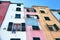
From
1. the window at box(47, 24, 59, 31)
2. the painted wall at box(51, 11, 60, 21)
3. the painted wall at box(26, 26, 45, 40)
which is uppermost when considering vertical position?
the painted wall at box(51, 11, 60, 21)

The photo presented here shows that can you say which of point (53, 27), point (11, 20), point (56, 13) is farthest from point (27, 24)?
point (56, 13)

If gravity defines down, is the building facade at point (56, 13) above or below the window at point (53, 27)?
above

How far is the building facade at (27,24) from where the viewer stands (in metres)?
18.5

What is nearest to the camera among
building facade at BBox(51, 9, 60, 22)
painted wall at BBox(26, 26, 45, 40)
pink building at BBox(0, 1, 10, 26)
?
painted wall at BBox(26, 26, 45, 40)

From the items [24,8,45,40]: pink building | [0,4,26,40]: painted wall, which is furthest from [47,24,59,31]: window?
[0,4,26,40]: painted wall

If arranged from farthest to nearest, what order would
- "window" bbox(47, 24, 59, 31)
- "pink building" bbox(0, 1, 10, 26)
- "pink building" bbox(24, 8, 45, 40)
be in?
"pink building" bbox(0, 1, 10, 26) → "window" bbox(47, 24, 59, 31) → "pink building" bbox(24, 8, 45, 40)

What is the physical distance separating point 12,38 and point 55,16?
1116 centimetres

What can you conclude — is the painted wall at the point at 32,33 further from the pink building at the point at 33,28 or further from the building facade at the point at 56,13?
the building facade at the point at 56,13

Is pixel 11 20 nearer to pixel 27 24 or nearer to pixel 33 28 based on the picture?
pixel 27 24

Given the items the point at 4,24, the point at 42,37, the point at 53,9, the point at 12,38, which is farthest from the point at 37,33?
the point at 53,9

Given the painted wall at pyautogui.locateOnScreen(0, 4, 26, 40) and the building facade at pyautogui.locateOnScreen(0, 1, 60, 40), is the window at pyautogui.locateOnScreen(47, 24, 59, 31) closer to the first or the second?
the building facade at pyautogui.locateOnScreen(0, 1, 60, 40)

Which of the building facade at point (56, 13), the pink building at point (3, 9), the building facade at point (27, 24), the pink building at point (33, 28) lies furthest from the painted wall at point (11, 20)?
the building facade at point (56, 13)

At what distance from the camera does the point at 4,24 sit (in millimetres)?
20281

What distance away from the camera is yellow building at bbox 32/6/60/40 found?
757 inches
